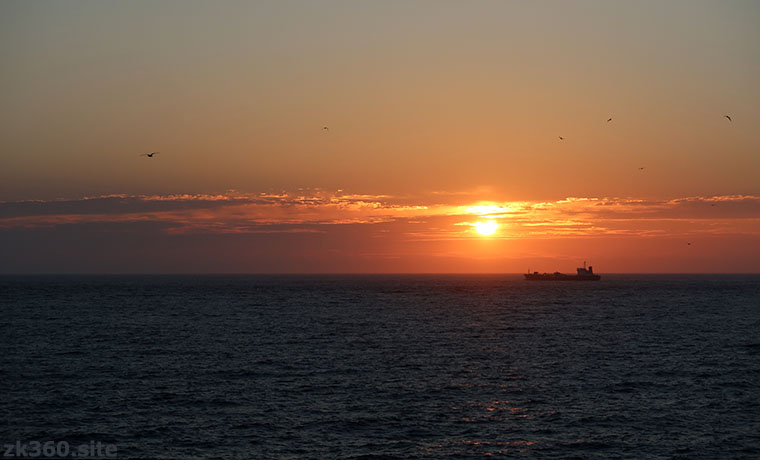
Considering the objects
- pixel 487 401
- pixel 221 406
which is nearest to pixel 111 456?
pixel 221 406

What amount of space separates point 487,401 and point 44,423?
95.0ft

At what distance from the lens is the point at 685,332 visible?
3846 inches

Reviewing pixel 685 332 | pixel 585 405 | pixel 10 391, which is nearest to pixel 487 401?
pixel 585 405

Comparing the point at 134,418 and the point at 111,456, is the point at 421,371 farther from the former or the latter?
the point at 111,456

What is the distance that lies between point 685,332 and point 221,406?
72896 millimetres

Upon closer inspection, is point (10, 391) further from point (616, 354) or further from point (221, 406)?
point (616, 354)

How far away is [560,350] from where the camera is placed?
77.2m

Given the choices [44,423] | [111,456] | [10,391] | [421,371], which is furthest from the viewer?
[421,371]

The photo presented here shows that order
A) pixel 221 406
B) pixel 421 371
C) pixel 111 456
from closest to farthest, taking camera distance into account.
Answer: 1. pixel 111 456
2. pixel 221 406
3. pixel 421 371

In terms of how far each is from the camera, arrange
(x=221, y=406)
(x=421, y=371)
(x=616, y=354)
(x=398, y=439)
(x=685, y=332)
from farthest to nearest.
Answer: (x=685, y=332), (x=616, y=354), (x=421, y=371), (x=221, y=406), (x=398, y=439)

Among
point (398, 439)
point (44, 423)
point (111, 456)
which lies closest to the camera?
point (111, 456)

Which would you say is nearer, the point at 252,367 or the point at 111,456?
the point at 111,456

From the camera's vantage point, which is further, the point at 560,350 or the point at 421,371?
the point at 560,350

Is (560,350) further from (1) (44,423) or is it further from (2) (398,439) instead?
(1) (44,423)
